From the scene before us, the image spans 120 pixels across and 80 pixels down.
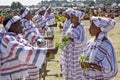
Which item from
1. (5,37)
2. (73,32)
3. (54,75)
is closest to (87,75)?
(5,37)

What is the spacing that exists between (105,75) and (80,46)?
11.1 feet

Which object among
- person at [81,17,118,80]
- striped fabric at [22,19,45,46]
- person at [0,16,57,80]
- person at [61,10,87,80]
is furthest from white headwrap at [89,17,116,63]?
striped fabric at [22,19,45,46]

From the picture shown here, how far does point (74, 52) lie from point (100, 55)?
3403mm

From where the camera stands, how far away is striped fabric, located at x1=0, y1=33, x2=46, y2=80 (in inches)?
242

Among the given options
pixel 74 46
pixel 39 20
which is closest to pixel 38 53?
pixel 74 46

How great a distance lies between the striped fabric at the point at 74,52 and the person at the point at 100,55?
3.00m

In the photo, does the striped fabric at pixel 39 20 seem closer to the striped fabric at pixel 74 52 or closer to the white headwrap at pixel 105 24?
the striped fabric at pixel 74 52

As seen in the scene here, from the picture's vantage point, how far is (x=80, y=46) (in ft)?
33.8

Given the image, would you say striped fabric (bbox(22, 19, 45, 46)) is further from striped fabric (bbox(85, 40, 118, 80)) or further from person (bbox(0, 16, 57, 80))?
person (bbox(0, 16, 57, 80))

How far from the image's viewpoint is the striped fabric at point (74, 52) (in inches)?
401

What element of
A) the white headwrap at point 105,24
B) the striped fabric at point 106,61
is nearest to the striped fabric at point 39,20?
the white headwrap at point 105,24

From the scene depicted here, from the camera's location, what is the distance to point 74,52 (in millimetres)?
10312

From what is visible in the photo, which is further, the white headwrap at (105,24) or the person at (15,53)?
the white headwrap at (105,24)

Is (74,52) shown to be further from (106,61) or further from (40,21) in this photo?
(40,21)
